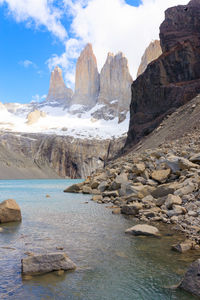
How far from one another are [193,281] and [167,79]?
53.2 meters

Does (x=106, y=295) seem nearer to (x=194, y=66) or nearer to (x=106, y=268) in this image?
(x=106, y=268)

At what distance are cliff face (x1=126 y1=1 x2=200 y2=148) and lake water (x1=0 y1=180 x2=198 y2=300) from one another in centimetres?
4059

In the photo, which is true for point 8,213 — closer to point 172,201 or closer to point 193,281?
point 172,201

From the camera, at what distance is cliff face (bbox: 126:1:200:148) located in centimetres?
4962

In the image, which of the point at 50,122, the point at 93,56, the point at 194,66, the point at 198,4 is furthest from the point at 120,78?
the point at 194,66

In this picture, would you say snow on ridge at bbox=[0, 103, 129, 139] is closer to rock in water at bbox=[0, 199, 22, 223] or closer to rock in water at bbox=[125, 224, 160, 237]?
rock in water at bbox=[0, 199, 22, 223]

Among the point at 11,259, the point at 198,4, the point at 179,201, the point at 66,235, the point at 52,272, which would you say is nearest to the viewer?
the point at 52,272

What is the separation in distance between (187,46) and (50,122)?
473ft

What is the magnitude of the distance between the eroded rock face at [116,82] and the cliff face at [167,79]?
397 ft

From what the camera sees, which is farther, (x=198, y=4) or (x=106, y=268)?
(x=198, y=4)

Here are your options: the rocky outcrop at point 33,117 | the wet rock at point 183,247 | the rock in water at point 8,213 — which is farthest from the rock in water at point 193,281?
the rocky outcrop at point 33,117

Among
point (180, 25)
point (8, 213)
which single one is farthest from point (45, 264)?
point (180, 25)

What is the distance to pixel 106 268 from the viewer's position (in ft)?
18.8

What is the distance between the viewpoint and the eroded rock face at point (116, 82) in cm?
18212
